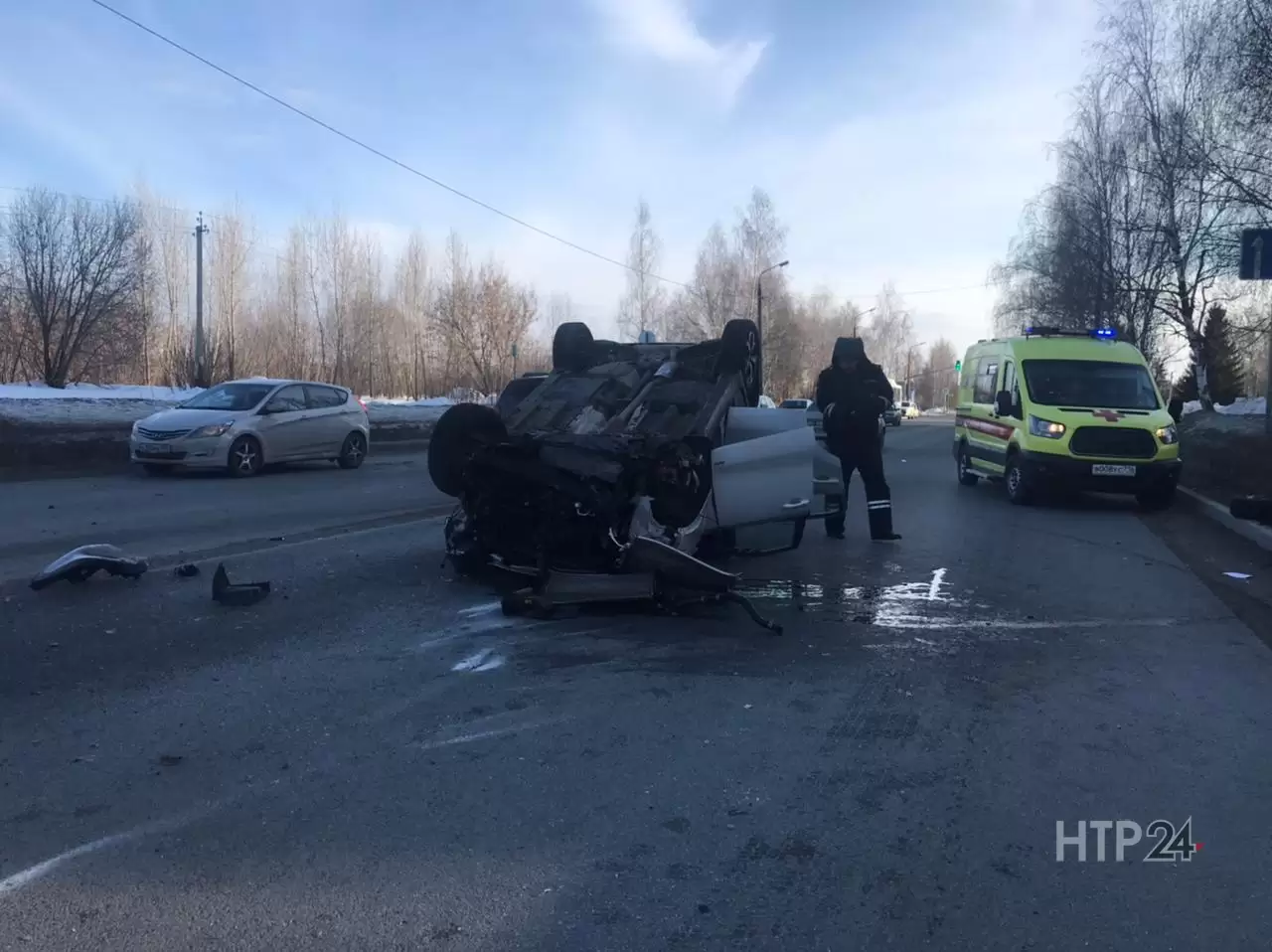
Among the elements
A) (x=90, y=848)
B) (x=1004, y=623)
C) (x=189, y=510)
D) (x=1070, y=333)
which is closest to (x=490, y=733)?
(x=90, y=848)

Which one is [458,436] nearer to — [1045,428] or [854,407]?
[854,407]

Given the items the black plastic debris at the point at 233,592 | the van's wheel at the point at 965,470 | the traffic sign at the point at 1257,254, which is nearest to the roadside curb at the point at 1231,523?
the traffic sign at the point at 1257,254

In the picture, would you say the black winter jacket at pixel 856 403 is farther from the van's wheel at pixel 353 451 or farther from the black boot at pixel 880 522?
the van's wheel at pixel 353 451

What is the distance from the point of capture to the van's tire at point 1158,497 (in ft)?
45.3

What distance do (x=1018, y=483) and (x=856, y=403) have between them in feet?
16.7

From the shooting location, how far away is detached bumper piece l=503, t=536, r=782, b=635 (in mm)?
6852

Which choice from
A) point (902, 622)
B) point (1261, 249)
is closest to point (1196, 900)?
point (902, 622)

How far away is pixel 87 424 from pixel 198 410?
5.23 meters

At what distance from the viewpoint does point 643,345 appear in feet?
33.3

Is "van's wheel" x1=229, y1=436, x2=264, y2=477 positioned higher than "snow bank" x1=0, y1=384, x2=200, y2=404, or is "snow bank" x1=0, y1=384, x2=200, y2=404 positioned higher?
"snow bank" x1=0, y1=384, x2=200, y2=404

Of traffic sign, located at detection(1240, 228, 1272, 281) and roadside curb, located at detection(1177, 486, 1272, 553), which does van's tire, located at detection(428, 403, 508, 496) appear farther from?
traffic sign, located at detection(1240, 228, 1272, 281)

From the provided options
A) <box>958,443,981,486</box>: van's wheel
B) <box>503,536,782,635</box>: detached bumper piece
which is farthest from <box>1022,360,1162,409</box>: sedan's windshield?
<box>503,536,782,635</box>: detached bumper piece

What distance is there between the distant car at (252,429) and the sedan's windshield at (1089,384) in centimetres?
1124

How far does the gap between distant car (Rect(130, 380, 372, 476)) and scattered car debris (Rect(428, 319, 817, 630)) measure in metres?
8.14
